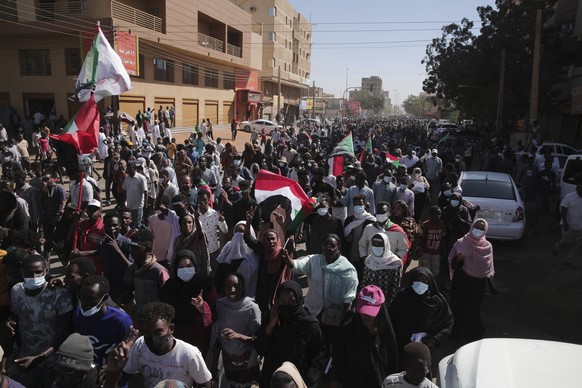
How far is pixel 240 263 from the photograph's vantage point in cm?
476

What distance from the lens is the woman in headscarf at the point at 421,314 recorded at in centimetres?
389

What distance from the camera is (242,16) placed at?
Result: 40.2 meters

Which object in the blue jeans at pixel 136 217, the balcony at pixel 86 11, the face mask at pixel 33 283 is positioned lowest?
the blue jeans at pixel 136 217

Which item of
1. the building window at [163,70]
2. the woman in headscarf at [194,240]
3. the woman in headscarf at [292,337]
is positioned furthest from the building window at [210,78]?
the woman in headscarf at [292,337]

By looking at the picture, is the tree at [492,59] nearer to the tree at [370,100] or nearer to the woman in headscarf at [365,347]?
the woman in headscarf at [365,347]

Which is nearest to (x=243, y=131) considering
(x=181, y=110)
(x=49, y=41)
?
(x=181, y=110)

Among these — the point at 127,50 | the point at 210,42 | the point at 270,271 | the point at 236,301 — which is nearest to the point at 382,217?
the point at 270,271

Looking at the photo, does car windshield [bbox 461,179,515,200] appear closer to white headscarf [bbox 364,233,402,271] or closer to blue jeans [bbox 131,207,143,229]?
white headscarf [bbox 364,233,402,271]

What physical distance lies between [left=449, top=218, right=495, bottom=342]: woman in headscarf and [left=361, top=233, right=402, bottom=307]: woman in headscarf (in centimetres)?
112

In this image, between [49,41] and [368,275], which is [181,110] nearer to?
[49,41]

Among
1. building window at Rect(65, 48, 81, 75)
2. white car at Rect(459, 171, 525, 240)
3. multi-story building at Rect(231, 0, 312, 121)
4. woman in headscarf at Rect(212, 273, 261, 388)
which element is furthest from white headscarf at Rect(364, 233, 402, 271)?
multi-story building at Rect(231, 0, 312, 121)

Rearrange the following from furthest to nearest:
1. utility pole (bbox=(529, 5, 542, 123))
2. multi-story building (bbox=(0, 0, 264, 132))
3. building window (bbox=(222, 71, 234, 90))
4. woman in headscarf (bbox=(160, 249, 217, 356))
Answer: building window (bbox=(222, 71, 234, 90)) < multi-story building (bbox=(0, 0, 264, 132)) < utility pole (bbox=(529, 5, 542, 123)) < woman in headscarf (bbox=(160, 249, 217, 356))

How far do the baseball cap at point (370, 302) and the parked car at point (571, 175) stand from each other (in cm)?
955

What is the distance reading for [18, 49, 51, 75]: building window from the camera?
950 inches
